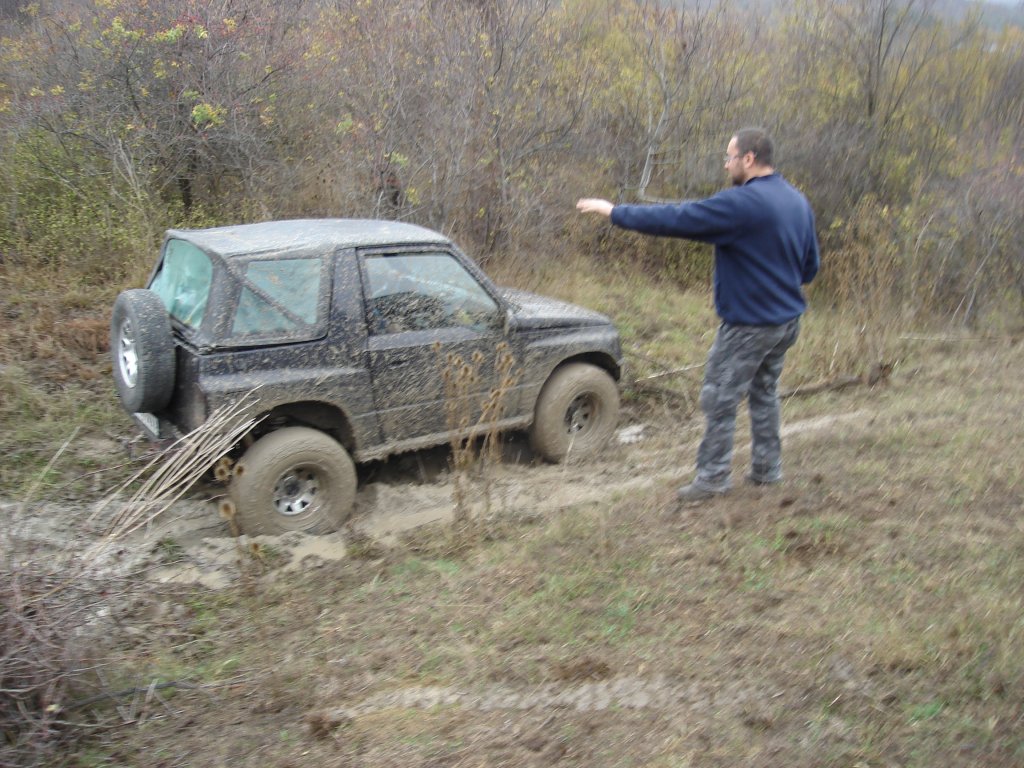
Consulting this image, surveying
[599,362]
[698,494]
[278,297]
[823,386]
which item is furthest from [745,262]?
[823,386]

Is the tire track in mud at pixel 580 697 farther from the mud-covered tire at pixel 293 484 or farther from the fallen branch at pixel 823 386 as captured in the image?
the fallen branch at pixel 823 386

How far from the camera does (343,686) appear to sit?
3402mm

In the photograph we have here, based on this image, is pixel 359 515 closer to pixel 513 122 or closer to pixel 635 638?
pixel 635 638

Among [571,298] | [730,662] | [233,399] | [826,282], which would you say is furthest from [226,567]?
[826,282]

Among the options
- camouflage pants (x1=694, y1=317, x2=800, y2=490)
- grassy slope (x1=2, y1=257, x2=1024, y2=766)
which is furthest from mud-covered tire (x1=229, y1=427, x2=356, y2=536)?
camouflage pants (x1=694, y1=317, x2=800, y2=490)

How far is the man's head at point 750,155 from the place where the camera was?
4.45m

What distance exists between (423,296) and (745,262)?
2.05 meters

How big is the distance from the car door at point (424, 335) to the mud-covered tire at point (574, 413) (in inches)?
24.5

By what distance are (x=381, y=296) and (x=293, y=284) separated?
0.56 meters

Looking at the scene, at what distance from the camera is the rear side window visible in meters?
4.89

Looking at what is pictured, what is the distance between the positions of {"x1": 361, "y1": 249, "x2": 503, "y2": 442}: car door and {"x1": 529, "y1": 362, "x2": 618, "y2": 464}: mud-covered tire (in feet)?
2.04

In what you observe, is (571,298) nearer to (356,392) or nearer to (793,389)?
(793,389)

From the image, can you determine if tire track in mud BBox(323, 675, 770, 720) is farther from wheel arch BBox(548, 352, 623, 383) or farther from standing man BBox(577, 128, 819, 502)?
wheel arch BBox(548, 352, 623, 383)

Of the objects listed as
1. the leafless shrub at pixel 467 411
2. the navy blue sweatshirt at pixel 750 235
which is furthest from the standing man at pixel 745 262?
the leafless shrub at pixel 467 411
